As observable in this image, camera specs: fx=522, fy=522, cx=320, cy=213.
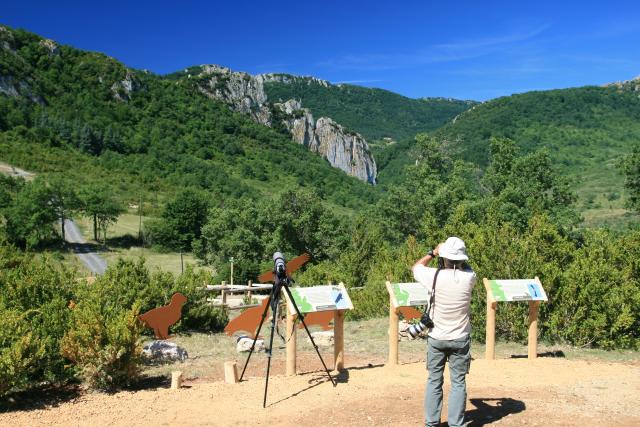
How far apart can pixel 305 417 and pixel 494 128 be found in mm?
103867

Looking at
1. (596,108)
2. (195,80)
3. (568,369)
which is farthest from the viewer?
(195,80)

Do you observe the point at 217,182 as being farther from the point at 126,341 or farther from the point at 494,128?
the point at 126,341

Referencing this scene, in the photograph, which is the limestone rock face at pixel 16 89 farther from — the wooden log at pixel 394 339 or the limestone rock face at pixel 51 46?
the wooden log at pixel 394 339

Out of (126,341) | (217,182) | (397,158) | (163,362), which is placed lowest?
(163,362)

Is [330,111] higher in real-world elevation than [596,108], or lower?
higher

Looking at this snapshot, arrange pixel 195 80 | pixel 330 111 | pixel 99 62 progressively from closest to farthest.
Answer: pixel 99 62 → pixel 195 80 → pixel 330 111

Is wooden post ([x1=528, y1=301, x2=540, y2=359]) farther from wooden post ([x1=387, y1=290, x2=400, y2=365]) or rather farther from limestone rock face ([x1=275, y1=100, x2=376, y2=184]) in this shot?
limestone rock face ([x1=275, y1=100, x2=376, y2=184])

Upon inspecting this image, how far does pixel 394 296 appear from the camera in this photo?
7.37 m

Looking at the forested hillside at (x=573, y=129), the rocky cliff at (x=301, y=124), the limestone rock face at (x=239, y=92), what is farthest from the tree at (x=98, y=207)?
the rocky cliff at (x=301, y=124)

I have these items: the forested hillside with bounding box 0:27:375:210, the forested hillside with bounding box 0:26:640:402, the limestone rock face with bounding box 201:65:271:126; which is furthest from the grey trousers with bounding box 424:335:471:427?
the limestone rock face with bounding box 201:65:271:126

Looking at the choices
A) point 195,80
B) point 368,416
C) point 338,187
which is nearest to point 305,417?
point 368,416

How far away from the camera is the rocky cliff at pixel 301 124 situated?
126000mm

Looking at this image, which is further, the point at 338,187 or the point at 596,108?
the point at 596,108

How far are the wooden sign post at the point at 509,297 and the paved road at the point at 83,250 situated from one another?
29.2 m
